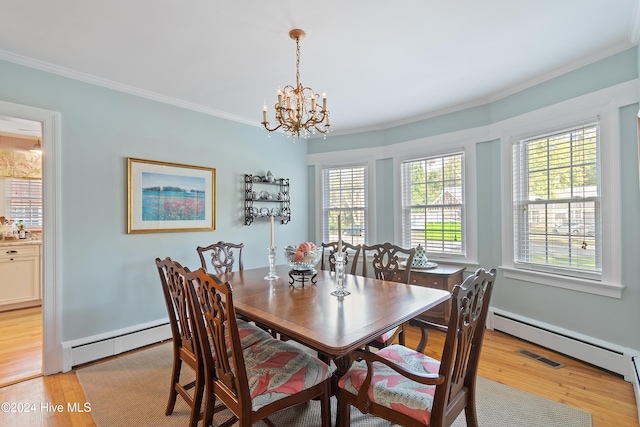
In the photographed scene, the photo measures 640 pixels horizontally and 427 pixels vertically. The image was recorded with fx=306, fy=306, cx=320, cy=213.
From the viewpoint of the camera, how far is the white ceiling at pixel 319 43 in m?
1.94

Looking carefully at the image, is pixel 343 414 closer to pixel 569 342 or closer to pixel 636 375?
pixel 636 375

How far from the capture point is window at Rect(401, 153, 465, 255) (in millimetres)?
3766

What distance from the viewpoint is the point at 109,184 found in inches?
115

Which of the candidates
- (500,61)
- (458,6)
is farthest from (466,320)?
(500,61)

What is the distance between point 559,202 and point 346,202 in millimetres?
2553

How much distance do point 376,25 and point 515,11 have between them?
887 mm

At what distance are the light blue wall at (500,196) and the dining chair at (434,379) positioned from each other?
1.86 m

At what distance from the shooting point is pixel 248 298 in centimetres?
195

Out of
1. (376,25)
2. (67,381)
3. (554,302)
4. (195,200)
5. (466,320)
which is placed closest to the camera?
(466,320)

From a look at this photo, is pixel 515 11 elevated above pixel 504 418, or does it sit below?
above

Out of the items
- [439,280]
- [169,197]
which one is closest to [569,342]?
[439,280]

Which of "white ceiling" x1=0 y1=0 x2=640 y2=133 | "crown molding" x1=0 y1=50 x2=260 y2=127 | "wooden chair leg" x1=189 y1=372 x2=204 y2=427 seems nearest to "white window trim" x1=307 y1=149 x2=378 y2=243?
"white ceiling" x1=0 y1=0 x2=640 y2=133

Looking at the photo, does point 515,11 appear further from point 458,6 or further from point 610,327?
point 610,327

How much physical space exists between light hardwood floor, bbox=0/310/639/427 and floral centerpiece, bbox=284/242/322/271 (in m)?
1.59
